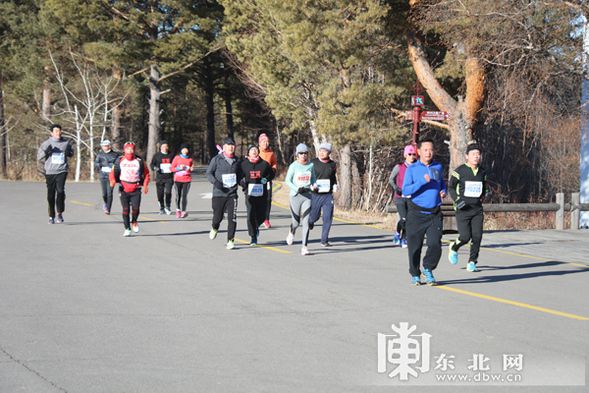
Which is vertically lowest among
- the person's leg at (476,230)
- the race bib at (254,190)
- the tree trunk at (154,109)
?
the person's leg at (476,230)

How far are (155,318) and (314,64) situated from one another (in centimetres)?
1632

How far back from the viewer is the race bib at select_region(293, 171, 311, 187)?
11711mm

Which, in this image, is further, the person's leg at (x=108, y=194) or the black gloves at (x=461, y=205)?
the person's leg at (x=108, y=194)

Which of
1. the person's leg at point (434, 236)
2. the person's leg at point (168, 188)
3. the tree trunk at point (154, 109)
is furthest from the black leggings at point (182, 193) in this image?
the tree trunk at point (154, 109)

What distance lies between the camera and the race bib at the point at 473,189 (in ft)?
32.9

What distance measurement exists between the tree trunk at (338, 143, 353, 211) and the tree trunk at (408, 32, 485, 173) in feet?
17.8

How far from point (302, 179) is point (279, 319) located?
204 inches

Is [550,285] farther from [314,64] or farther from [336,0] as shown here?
[314,64]

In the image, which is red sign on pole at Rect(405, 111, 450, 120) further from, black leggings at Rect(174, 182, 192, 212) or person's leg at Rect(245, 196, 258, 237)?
black leggings at Rect(174, 182, 192, 212)

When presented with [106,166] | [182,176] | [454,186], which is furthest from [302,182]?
[106,166]

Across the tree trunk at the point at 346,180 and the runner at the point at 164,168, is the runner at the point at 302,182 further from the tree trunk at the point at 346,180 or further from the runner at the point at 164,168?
the tree trunk at the point at 346,180

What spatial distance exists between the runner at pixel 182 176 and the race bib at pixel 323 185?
5493mm

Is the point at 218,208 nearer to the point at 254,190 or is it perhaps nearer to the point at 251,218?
the point at 251,218

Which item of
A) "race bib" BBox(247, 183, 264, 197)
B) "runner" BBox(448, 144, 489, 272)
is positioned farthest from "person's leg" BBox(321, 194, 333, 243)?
"runner" BBox(448, 144, 489, 272)
